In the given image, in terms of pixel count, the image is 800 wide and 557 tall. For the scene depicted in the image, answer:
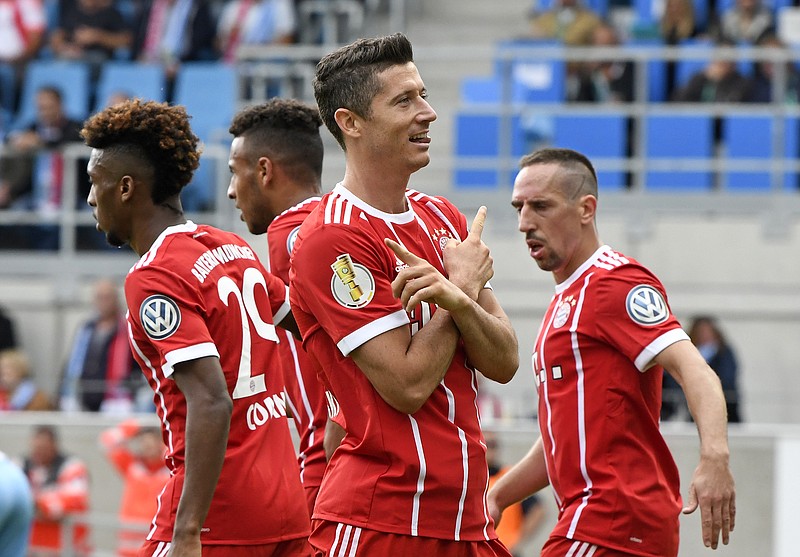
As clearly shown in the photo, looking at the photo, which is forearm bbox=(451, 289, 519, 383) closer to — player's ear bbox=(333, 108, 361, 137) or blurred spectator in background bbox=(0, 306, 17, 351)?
player's ear bbox=(333, 108, 361, 137)

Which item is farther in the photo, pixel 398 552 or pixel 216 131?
pixel 216 131

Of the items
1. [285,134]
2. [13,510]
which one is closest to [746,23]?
[285,134]

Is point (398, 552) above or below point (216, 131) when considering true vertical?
below

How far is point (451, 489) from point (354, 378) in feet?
1.39

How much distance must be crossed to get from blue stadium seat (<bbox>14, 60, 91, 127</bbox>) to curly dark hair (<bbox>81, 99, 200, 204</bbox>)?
11252 millimetres

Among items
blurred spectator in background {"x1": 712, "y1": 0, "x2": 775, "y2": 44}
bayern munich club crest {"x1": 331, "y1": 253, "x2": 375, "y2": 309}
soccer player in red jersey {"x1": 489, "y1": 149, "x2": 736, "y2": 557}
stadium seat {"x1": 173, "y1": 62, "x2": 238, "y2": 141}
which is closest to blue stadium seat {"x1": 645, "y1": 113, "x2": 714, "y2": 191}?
blurred spectator in background {"x1": 712, "y1": 0, "x2": 775, "y2": 44}

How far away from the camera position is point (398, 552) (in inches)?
150

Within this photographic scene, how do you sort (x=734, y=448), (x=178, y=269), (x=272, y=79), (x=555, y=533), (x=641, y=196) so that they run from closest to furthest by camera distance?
(x=178, y=269), (x=555, y=533), (x=734, y=448), (x=641, y=196), (x=272, y=79)

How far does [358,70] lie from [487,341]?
0.89 metres

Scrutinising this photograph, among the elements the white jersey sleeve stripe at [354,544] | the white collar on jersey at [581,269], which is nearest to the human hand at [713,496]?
the white jersey sleeve stripe at [354,544]

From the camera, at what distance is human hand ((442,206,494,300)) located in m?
3.87

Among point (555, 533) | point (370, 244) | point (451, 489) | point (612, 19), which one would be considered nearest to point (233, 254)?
point (370, 244)

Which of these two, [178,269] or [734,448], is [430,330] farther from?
[734,448]

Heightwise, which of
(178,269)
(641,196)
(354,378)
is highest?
(641,196)
